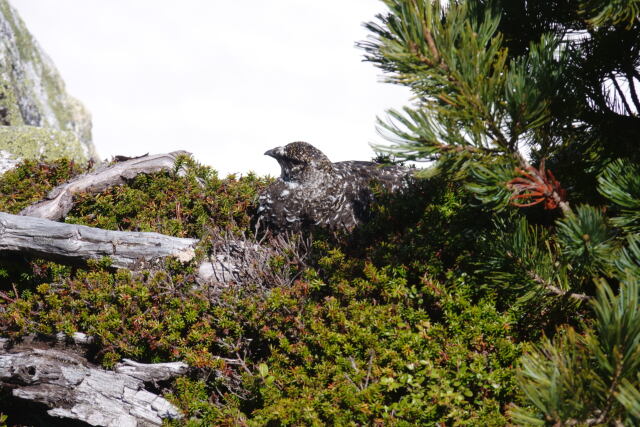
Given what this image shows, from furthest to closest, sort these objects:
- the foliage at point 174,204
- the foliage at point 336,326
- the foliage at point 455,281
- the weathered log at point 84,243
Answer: the foliage at point 174,204 → the weathered log at point 84,243 → the foliage at point 336,326 → the foliage at point 455,281

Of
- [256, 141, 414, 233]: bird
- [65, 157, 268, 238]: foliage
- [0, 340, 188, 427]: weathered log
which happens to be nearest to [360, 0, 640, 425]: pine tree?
[256, 141, 414, 233]: bird

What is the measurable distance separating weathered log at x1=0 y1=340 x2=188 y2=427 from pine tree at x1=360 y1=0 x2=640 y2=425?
2.90 m

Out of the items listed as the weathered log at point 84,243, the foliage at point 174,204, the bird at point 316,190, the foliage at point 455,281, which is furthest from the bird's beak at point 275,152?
the weathered log at point 84,243

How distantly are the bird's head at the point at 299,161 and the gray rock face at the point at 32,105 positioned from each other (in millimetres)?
5681

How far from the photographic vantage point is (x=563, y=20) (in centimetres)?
362

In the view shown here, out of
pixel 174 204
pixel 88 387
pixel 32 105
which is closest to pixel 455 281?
pixel 88 387

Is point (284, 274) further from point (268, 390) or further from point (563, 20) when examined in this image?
point (563, 20)

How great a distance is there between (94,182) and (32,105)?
31.4ft

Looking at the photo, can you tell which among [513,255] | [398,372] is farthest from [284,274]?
[513,255]

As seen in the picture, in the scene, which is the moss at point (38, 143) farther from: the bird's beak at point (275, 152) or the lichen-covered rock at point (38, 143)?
the bird's beak at point (275, 152)

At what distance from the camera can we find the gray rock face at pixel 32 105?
10.0m

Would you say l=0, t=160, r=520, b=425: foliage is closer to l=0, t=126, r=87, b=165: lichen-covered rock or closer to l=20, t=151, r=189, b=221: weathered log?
l=20, t=151, r=189, b=221: weathered log

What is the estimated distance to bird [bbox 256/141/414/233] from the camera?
17.6 feet

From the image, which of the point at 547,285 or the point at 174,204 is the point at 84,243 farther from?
the point at 547,285
